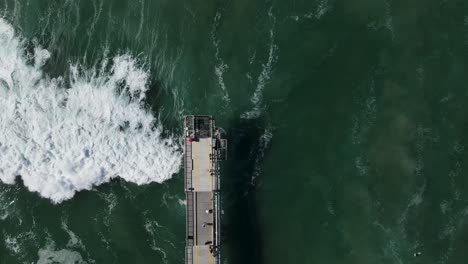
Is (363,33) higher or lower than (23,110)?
higher

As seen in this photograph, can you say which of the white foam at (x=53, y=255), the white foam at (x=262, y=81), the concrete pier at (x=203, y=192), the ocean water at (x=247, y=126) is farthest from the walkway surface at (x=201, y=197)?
the white foam at (x=53, y=255)

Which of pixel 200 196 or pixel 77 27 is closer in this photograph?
pixel 200 196

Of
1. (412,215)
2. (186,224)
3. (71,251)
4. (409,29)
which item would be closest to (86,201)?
(71,251)

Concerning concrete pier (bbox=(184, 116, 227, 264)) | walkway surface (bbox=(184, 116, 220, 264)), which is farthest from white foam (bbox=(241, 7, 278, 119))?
walkway surface (bbox=(184, 116, 220, 264))

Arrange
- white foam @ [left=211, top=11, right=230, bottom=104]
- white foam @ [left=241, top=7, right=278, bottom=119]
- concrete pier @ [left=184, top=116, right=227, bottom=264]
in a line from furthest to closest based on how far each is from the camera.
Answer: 1. white foam @ [left=211, top=11, right=230, bottom=104]
2. white foam @ [left=241, top=7, right=278, bottom=119]
3. concrete pier @ [left=184, top=116, right=227, bottom=264]

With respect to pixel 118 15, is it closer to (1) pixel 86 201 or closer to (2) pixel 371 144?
(1) pixel 86 201

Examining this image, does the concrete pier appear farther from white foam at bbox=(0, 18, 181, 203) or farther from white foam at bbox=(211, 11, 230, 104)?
white foam at bbox=(211, 11, 230, 104)

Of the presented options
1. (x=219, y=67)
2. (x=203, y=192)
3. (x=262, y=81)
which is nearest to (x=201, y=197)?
(x=203, y=192)
